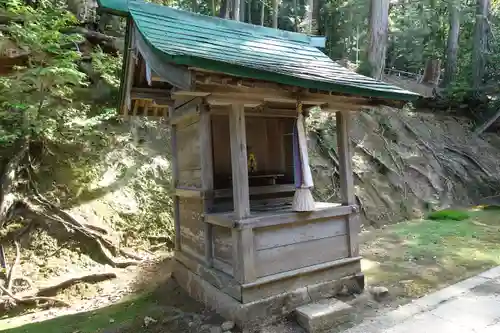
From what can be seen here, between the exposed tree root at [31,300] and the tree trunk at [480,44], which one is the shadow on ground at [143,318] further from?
the tree trunk at [480,44]

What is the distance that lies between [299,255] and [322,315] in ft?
2.69

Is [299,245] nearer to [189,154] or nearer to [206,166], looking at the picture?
[206,166]

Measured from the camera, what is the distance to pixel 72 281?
5.95m

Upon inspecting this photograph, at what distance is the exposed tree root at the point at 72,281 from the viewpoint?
5660 millimetres

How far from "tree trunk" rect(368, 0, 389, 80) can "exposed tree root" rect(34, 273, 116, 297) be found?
1201 cm

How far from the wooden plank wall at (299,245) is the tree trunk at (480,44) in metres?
17.2

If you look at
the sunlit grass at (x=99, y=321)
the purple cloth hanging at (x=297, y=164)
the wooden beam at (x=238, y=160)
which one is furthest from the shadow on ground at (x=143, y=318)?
the purple cloth hanging at (x=297, y=164)

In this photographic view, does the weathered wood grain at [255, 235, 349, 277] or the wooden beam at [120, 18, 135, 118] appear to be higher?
the wooden beam at [120, 18, 135, 118]

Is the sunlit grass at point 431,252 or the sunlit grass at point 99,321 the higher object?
the sunlit grass at point 431,252

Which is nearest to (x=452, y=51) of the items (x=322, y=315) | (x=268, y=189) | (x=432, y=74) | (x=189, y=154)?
(x=432, y=74)

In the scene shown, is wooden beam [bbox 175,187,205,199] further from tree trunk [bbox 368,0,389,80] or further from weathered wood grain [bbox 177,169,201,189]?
tree trunk [bbox 368,0,389,80]

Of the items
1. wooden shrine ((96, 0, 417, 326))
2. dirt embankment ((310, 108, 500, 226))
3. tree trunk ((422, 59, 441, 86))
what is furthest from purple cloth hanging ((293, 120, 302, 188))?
tree trunk ((422, 59, 441, 86))

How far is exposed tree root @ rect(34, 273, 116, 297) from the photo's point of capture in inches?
223

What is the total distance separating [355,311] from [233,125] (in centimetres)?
297
